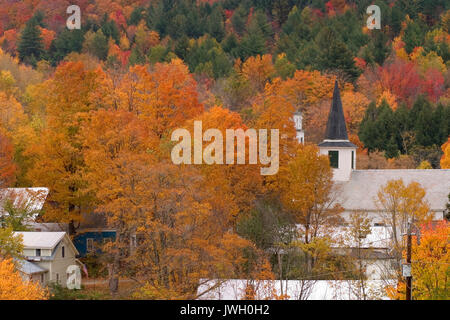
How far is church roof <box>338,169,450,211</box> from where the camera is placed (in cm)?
4553

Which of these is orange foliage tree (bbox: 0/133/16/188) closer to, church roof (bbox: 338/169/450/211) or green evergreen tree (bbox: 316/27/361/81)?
church roof (bbox: 338/169/450/211)

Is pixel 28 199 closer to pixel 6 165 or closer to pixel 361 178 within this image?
pixel 6 165

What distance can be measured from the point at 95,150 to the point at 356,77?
49.0 meters

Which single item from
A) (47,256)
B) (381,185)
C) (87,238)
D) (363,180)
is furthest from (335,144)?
(47,256)

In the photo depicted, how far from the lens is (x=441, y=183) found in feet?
153

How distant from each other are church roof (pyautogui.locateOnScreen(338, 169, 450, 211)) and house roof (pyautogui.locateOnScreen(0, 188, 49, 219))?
17.2m

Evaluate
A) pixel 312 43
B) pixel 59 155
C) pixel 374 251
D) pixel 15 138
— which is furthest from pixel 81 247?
pixel 312 43

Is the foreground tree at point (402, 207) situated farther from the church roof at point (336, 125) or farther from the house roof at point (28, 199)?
the house roof at point (28, 199)

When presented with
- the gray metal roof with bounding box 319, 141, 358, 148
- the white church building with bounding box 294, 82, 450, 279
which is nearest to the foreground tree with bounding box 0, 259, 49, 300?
the white church building with bounding box 294, 82, 450, 279

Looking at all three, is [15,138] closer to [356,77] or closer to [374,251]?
[374,251]

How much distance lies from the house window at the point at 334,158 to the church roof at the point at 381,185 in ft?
3.99

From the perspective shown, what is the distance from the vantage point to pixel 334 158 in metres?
49.3
